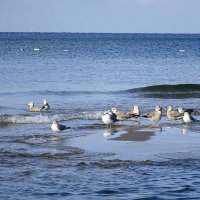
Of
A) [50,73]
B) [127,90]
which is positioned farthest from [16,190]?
[50,73]

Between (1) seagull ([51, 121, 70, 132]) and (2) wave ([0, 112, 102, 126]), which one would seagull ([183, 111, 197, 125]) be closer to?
(2) wave ([0, 112, 102, 126])

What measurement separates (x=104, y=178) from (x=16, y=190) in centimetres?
185

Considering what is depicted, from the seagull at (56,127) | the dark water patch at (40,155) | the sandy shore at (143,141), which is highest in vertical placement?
the seagull at (56,127)

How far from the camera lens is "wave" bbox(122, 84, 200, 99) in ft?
113

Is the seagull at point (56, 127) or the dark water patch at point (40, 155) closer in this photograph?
the dark water patch at point (40, 155)

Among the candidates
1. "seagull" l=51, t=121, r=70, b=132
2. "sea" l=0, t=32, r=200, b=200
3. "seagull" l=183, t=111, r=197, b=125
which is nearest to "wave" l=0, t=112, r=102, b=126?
"sea" l=0, t=32, r=200, b=200

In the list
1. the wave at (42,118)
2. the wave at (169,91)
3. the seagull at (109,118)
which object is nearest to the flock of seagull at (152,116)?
the seagull at (109,118)

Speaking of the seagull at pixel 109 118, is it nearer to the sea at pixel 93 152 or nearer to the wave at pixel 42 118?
the sea at pixel 93 152

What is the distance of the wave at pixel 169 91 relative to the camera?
3438 centimetres

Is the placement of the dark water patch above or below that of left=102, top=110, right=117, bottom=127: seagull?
below

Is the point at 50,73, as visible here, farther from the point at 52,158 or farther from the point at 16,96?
the point at 52,158

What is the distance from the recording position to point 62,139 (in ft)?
60.8

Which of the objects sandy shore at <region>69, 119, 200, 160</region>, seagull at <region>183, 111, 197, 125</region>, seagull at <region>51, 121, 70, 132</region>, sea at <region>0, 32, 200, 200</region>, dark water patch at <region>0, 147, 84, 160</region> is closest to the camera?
sea at <region>0, 32, 200, 200</region>

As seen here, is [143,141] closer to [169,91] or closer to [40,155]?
[40,155]
